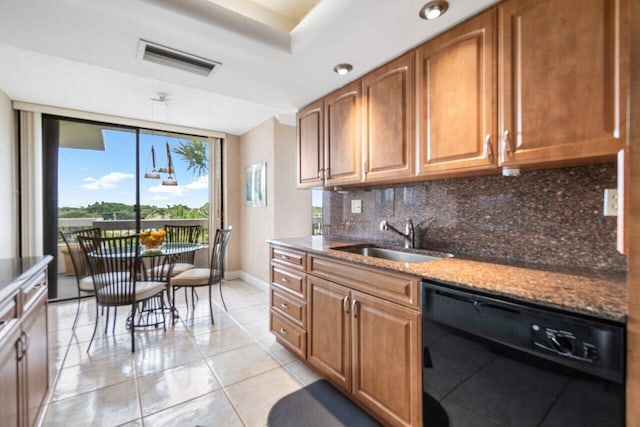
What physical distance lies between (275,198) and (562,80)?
3213 mm

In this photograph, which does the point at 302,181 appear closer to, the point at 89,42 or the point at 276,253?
the point at 276,253

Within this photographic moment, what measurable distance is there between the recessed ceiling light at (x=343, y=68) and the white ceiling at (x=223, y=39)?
52 millimetres

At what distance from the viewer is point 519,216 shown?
1.58 meters

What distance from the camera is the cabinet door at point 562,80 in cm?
107

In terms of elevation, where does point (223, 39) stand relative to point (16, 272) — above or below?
above

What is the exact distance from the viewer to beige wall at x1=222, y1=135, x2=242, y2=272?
4824 millimetres

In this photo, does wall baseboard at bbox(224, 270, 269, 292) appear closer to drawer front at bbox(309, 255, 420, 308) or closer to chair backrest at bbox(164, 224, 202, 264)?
chair backrest at bbox(164, 224, 202, 264)

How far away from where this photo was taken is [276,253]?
2508 millimetres

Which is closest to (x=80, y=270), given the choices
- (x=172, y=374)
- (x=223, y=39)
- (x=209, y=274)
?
(x=209, y=274)

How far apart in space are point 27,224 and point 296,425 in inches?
154

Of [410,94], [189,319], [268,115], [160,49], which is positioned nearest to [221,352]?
[189,319]

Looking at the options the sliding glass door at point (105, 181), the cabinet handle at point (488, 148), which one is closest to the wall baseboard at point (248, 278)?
the sliding glass door at point (105, 181)

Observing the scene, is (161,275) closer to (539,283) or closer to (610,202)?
(539,283)

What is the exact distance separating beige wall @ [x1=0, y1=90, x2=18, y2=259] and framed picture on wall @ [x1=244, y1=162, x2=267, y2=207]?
2.68 meters
